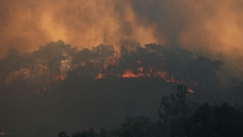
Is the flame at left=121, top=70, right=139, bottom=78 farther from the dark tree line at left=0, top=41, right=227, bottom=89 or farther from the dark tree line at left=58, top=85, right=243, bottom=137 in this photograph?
the dark tree line at left=58, top=85, right=243, bottom=137

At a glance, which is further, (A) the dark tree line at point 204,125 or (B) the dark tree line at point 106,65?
(B) the dark tree line at point 106,65

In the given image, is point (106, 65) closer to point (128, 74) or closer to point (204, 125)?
point (128, 74)

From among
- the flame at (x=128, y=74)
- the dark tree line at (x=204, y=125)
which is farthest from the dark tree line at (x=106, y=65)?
the dark tree line at (x=204, y=125)

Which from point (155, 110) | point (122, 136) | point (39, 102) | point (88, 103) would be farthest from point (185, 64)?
point (122, 136)

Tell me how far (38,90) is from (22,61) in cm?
969

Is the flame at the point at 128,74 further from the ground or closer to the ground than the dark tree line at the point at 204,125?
further from the ground

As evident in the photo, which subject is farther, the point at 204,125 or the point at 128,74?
the point at 128,74

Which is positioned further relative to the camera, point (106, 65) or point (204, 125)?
point (106, 65)

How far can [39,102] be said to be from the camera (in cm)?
8469

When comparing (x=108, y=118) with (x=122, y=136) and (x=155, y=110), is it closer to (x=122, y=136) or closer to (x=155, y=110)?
(x=155, y=110)

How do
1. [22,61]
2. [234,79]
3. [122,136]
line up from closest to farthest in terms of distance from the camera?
1. [122,136]
2. [234,79]
3. [22,61]

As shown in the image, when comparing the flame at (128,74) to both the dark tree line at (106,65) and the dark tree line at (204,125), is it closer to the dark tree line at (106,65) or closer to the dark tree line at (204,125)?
the dark tree line at (106,65)

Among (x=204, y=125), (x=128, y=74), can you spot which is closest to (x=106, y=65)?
(x=128, y=74)

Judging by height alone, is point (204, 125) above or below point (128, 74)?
below
